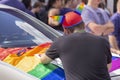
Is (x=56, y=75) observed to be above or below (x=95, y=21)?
above

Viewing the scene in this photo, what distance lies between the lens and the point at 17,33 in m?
5.25

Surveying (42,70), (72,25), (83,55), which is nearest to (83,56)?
(83,55)

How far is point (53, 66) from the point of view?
426 cm

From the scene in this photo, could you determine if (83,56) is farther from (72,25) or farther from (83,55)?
(72,25)

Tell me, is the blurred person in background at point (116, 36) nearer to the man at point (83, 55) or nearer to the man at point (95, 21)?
the man at point (95, 21)

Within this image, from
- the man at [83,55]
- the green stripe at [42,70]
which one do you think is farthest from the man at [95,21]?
the man at [83,55]

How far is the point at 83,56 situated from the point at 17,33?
63.2 inches

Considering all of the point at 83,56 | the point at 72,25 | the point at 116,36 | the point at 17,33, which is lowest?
the point at 116,36

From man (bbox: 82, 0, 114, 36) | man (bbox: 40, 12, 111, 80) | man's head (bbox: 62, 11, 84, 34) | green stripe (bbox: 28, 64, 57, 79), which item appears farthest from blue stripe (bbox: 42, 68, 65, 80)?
man (bbox: 82, 0, 114, 36)

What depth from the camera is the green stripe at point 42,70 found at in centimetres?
411

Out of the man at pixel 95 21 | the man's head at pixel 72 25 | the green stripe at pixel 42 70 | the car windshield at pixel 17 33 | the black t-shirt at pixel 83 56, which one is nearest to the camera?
the black t-shirt at pixel 83 56

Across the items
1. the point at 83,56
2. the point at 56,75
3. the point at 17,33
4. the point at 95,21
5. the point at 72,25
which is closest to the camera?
the point at 83,56

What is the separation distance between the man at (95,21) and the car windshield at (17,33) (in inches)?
23.7

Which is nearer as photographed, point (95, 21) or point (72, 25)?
point (72, 25)
